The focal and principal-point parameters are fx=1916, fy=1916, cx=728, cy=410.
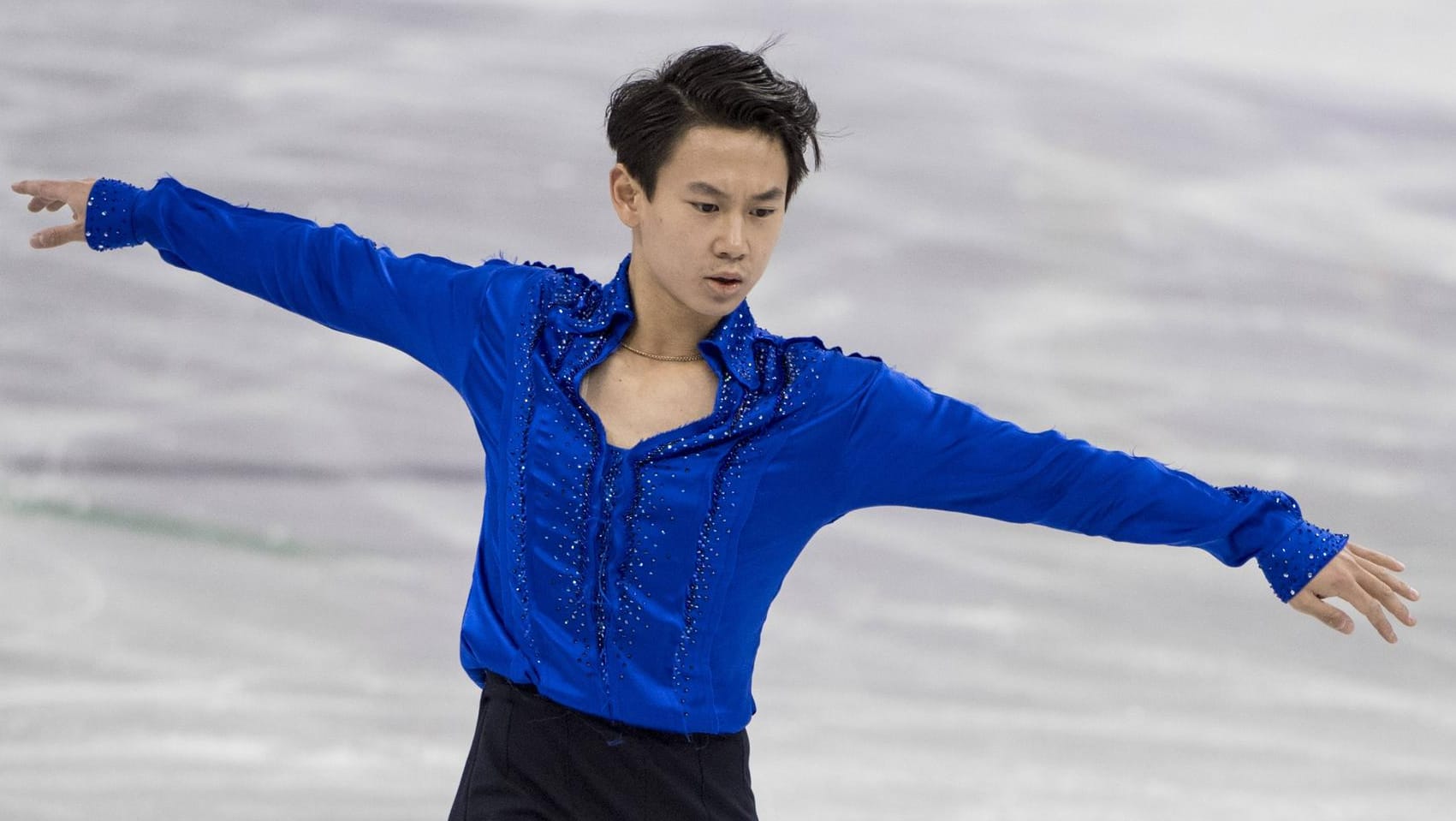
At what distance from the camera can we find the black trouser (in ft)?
7.86

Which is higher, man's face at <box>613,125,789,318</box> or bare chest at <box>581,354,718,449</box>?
man's face at <box>613,125,789,318</box>

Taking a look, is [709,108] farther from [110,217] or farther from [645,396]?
[110,217]

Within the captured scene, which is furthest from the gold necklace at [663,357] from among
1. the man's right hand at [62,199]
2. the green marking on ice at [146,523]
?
the green marking on ice at [146,523]

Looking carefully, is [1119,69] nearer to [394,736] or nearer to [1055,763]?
[1055,763]

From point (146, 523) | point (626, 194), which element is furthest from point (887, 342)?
point (626, 194)

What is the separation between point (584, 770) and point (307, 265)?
0.79m

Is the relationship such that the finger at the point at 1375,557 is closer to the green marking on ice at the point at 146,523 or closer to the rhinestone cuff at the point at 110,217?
the rhinestone cuff at the point at 110,217

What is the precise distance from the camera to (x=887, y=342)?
497 cm

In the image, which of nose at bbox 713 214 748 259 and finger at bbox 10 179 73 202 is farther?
finger at bbox 10 179 73 202

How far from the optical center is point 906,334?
16.3ft

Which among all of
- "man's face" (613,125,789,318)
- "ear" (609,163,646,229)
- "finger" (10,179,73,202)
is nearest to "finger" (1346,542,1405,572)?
"man's face" (613,125,789,318)

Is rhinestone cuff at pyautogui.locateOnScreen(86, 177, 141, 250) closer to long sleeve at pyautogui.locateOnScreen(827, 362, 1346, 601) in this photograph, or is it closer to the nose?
the nose

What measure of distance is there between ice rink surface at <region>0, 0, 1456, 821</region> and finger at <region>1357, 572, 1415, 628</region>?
2.03 meters

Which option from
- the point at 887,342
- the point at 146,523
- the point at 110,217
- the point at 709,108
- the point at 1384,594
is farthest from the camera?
the point at 887,342
